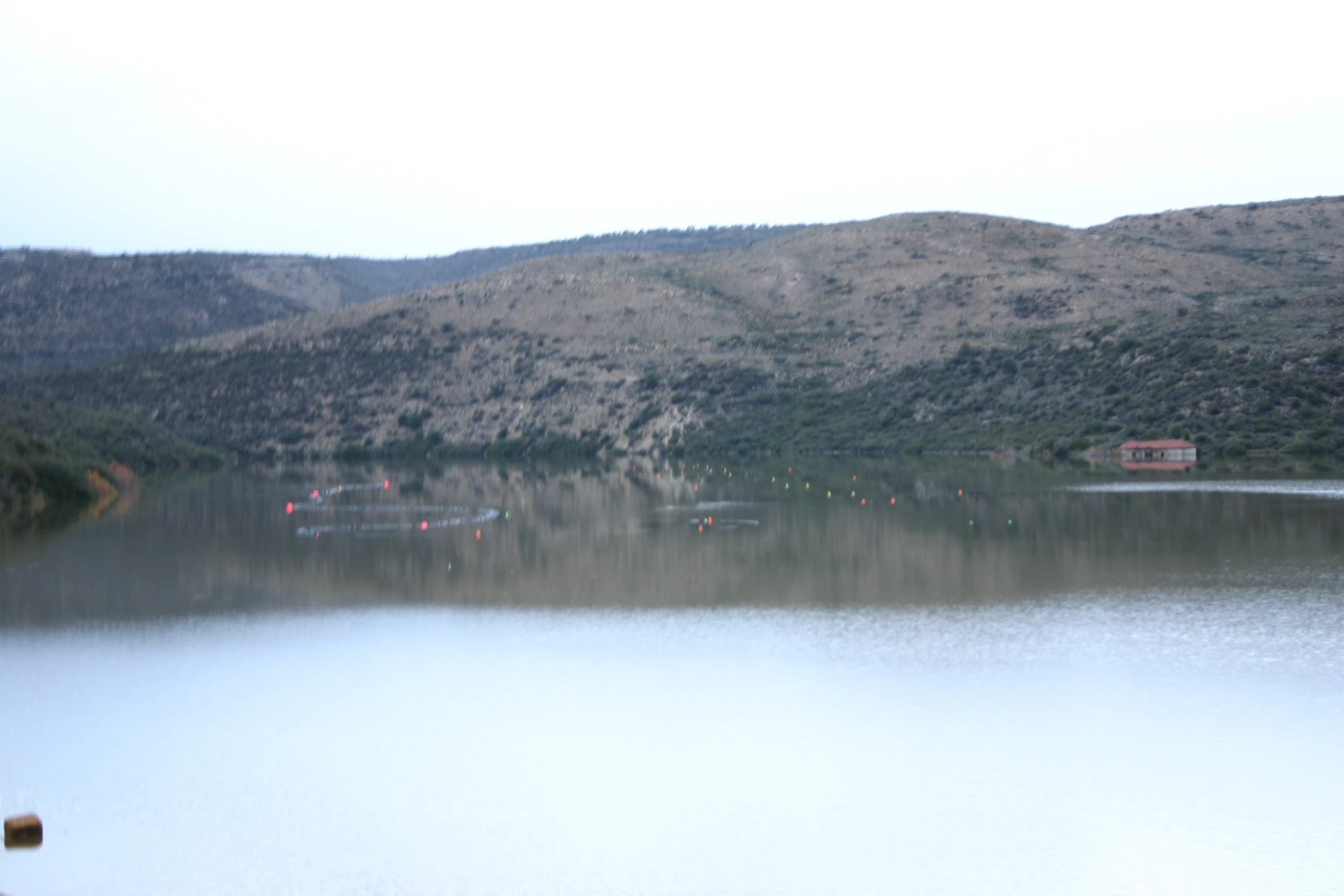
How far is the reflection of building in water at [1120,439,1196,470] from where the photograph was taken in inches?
1681

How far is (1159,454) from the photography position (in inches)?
1775

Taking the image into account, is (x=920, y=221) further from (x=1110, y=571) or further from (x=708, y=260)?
(x=1110, y=571)

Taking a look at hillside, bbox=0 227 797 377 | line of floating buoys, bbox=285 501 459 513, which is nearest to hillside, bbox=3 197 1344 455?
hillside, bbox=0 227 797 377

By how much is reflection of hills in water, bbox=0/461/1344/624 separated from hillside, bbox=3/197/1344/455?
1753 cm

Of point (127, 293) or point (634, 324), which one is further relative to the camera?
point (127, 293)

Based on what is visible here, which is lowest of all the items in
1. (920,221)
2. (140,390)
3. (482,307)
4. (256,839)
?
(256,839)

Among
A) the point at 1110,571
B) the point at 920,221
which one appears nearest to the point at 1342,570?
the point at 1110,571

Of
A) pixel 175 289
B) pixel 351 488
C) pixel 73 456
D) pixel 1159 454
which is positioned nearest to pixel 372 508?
pixel 351 488

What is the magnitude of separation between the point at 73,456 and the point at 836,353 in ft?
134

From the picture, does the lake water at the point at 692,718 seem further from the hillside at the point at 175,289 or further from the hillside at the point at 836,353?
the hillside at the point at 175,289

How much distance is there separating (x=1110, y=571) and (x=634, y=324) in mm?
65628

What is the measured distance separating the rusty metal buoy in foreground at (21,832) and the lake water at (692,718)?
135 mm

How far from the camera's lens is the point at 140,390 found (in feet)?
248

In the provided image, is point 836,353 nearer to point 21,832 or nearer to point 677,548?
point 677,548
